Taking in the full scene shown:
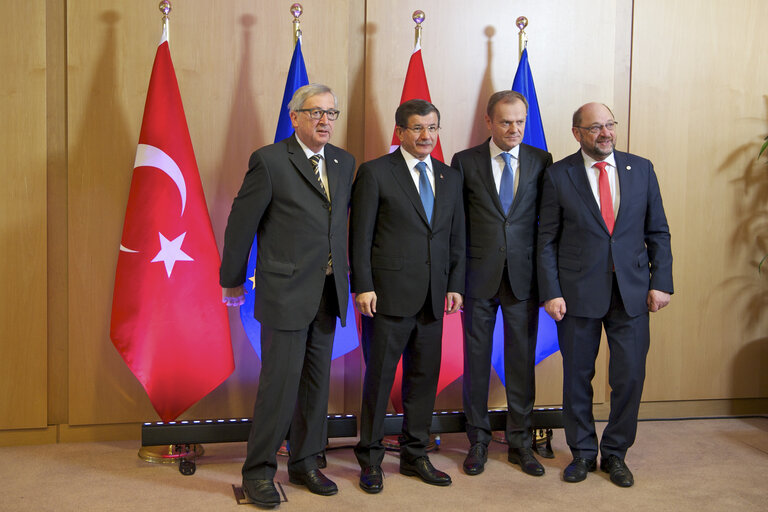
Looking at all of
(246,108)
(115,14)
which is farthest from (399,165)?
(115,14)

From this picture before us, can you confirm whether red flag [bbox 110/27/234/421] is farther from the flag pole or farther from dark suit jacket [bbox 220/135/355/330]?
the flag pole

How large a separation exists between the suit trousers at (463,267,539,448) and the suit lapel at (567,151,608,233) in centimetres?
49

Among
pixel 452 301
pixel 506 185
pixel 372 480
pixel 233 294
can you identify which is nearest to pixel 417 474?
pixel 372 480

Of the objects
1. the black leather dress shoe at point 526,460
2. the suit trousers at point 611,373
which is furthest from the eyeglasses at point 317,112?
the black leather dress shoe at point 526,460

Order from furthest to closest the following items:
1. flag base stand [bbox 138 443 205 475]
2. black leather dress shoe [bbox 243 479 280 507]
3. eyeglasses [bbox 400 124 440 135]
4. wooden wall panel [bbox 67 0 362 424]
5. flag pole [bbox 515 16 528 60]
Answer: flag pole [bbox 515 16 528 60] < wooden wall panel [bbox 67 0 362 424] < flag base stand [bbox 138 443 205 475] < eyeglasses [bbox 400 124 440 135] < black leather dress shoe [bbox 243 479 280 507]

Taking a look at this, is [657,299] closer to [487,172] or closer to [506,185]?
[506,185]

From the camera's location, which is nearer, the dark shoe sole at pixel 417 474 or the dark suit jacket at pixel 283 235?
the dark suit jacket at pixel 283 235

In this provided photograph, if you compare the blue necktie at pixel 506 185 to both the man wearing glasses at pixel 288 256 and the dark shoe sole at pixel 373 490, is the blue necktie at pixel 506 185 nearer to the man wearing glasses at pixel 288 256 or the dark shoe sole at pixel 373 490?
the man wearing glasses at pixel 288 256

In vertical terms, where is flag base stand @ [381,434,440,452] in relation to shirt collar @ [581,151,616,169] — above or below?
below

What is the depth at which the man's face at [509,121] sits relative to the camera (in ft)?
11.4

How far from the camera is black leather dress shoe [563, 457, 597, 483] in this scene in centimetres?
346

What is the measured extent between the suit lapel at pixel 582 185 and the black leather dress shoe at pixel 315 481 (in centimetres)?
173

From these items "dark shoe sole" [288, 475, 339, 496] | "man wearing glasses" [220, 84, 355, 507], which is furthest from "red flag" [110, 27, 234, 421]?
"dark shoe sole" [288, 475, 339, 496]

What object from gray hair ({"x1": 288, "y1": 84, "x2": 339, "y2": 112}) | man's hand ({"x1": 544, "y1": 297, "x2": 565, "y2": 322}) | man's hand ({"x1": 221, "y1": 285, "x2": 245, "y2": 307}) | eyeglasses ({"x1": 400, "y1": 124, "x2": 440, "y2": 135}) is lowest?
man's hand ({"x1": 544, "y1": 297, "x2": 565, "y2": 322})
